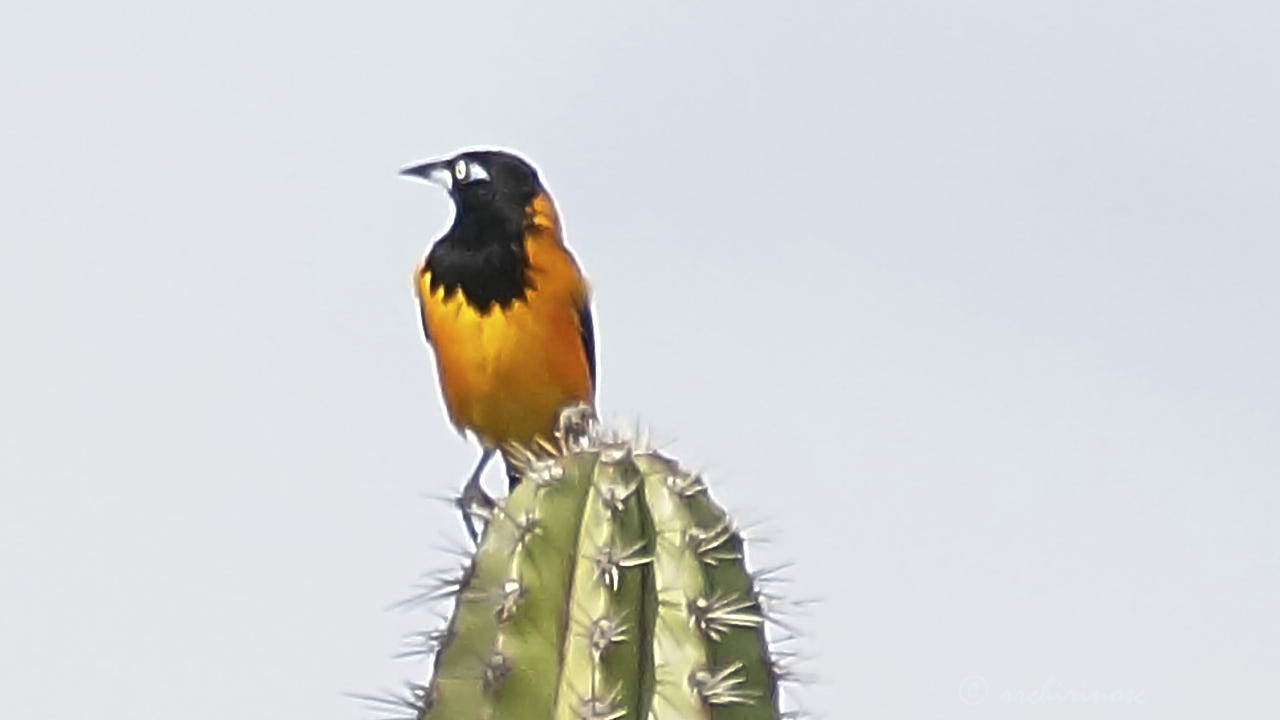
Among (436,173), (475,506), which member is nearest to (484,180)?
(436,173)

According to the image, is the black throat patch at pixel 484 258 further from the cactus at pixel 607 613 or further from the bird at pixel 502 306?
the cactus at pixel 607 613

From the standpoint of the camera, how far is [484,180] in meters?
8.32

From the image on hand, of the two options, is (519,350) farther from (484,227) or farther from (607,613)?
(607,613)

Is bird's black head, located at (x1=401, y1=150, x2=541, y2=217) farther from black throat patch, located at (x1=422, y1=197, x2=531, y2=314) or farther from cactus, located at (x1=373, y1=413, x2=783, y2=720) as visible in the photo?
cactus, located at (x1=373, y1=413, x2=783, y2=720)

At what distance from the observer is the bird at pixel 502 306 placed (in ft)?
26.3

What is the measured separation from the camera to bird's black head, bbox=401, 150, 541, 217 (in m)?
8.28

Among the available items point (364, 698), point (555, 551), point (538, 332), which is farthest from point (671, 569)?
point (538, 332)

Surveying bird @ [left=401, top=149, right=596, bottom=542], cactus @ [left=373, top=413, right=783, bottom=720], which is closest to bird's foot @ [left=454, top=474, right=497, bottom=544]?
cactus @ [left=373, top=413, right=783, bottom=720]

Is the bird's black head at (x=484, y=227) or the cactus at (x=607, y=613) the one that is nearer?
the cactus at (x=607, y=613)

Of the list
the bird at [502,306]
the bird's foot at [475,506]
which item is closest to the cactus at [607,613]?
the bird's foot at [475,506]

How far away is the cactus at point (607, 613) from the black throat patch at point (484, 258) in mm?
4104

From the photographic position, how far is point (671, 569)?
3830mm

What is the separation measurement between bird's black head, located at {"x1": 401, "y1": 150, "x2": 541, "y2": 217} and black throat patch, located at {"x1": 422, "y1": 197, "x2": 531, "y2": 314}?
1 centimetres

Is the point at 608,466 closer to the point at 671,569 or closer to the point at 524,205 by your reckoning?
the point at 671,569
